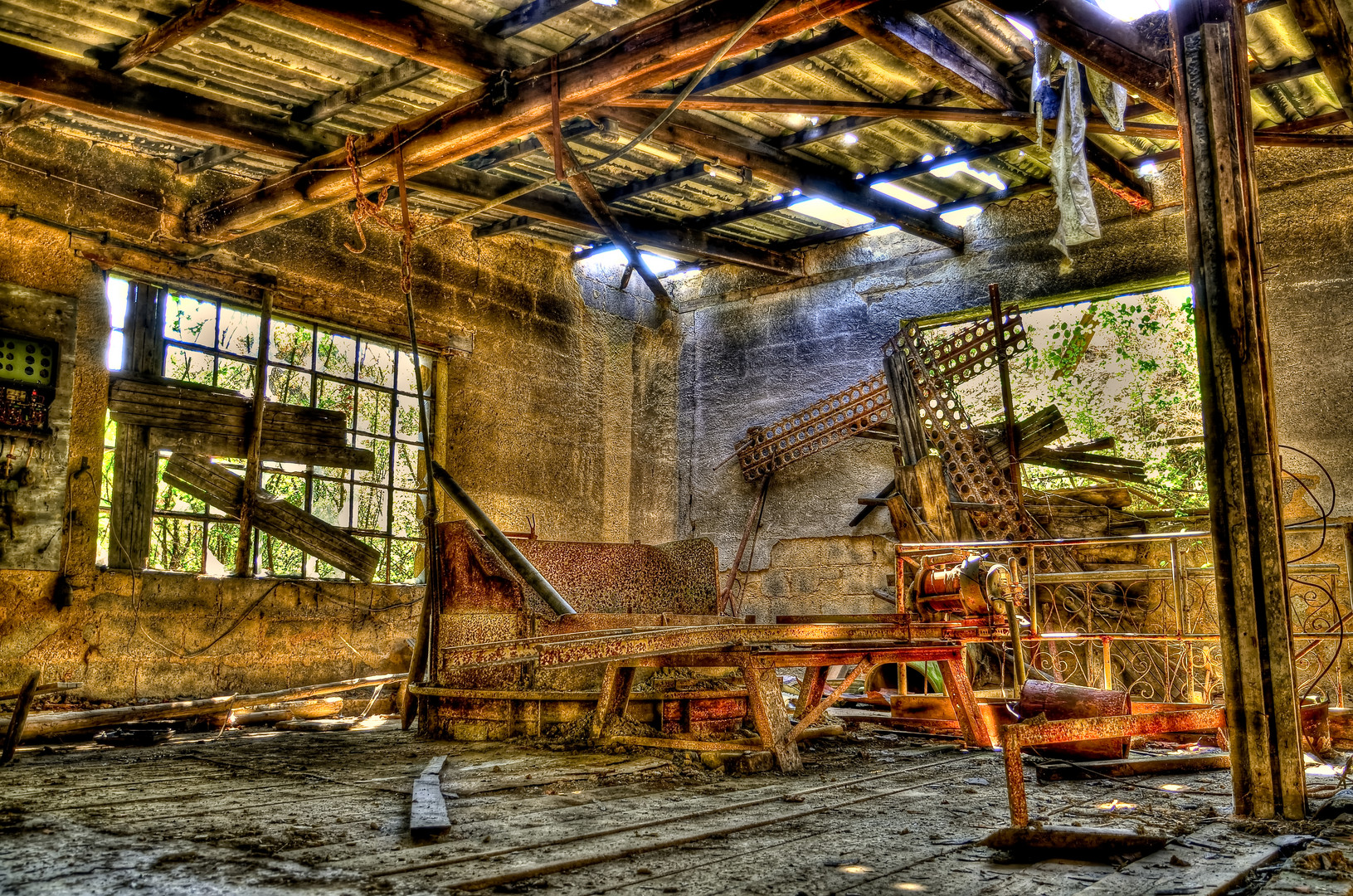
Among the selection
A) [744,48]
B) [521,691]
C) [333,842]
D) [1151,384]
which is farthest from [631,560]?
[1151,384]

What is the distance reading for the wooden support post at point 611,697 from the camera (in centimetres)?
596

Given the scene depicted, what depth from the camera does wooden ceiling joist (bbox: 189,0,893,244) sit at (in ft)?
19.5

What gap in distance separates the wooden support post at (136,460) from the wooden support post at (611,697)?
4.71m

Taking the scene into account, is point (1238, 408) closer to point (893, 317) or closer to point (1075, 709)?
point (1075, 709)

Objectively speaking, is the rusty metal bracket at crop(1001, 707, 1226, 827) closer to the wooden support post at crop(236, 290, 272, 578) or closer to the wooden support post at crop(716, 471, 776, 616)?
the wooden support post at crop(236, 290, 272, 578)

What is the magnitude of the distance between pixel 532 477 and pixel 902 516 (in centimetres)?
434

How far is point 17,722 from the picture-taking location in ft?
18.4

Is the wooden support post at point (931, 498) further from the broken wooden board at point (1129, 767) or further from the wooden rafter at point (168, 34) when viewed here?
the wooden rafter at point (168, 34)

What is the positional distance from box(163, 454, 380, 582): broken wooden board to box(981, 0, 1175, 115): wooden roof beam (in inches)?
287

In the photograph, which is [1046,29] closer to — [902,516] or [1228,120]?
[1228,120]

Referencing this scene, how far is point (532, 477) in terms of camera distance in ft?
38.4

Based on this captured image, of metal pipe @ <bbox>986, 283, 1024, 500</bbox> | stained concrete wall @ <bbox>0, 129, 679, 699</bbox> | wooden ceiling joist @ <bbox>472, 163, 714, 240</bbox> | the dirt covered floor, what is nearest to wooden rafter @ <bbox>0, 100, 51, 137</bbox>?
stained concrete wall @ <bbox>0, 129, 679, 699</bbox>

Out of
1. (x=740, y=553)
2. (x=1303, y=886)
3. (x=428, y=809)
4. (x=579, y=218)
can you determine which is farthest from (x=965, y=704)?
(x=579, y=218)

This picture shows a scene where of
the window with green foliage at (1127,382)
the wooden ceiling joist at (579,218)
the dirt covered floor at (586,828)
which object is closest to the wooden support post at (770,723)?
the dirt covered floor at (586,828)
